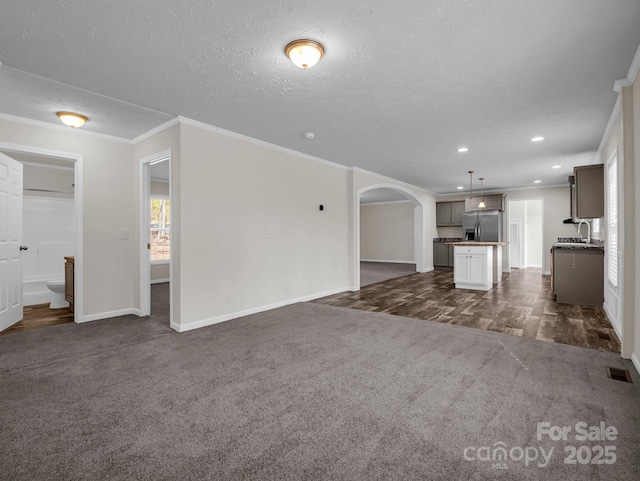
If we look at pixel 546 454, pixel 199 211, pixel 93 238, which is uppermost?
pixel 199 211

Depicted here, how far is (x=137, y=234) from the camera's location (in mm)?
4691

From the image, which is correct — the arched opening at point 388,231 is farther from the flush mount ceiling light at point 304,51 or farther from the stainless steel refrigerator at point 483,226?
the flush mount ceiling light at point 304,51

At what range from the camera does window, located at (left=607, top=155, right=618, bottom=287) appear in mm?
3958

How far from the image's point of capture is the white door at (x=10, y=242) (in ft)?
12.7

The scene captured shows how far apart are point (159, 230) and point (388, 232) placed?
26.5ft

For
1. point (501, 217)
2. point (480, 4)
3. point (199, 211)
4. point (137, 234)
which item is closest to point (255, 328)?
point (199, 211)

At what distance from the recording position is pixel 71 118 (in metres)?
3.71

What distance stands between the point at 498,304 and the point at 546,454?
4045mm

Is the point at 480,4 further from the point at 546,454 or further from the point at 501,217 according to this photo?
the point at 501,217

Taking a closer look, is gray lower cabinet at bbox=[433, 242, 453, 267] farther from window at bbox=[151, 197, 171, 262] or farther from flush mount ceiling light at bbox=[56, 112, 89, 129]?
flush mount ceiling light at bbox=[56, 112, 89, 129]

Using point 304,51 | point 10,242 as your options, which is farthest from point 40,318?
point 304,51

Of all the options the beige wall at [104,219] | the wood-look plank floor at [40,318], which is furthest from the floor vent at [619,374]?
the wood-look plank floor at [40,318]

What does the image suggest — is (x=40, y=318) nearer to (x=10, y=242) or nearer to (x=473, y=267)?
(x=10, y=242)

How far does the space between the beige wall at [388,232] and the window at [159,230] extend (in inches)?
302
